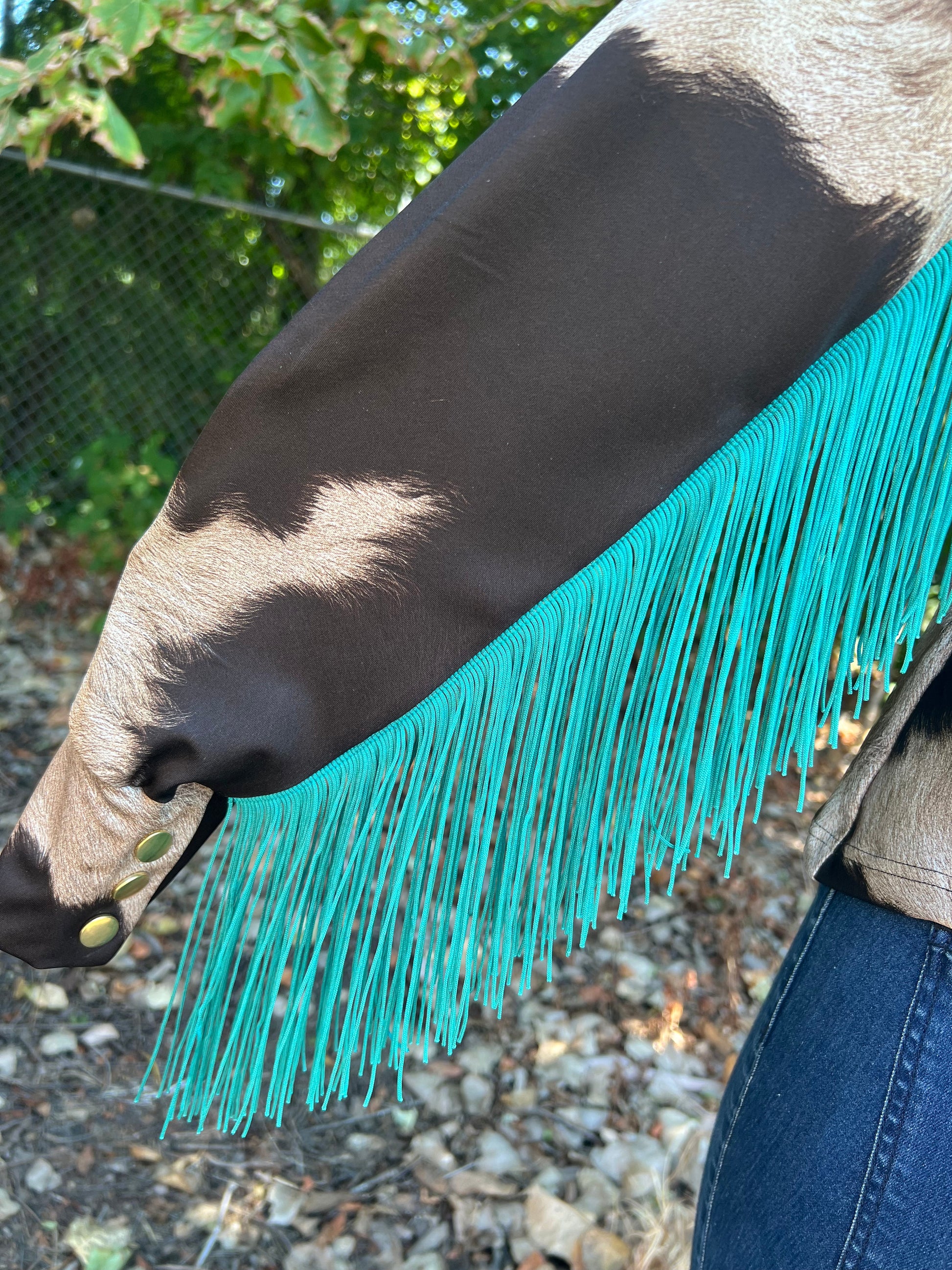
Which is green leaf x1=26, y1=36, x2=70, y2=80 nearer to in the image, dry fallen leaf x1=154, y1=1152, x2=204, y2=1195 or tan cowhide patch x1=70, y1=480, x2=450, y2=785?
tan cowhide patch x1=70, y1=480, x2=450, y2=785

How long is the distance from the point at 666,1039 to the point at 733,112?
6.81ft

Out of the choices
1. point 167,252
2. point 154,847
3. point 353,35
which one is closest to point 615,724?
A: point 154,847

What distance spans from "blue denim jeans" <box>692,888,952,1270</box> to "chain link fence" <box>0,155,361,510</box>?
3.67 metres

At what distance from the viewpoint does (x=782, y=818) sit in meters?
3.03

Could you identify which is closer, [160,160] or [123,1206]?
[123,1206]

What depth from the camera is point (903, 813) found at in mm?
731

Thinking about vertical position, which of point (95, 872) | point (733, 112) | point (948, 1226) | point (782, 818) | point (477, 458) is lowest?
point (782, 818)

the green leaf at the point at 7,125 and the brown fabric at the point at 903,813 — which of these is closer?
the brown fabric at the point at 903,813

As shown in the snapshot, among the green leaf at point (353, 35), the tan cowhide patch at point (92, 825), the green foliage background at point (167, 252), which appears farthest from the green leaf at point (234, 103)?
the tan cowhide patch at point (92, 825)

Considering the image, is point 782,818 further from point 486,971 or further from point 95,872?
point 95,872

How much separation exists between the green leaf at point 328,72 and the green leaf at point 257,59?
0.20 ft

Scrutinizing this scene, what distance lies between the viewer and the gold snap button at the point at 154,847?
2.20 feet

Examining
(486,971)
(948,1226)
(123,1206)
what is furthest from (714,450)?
(123,1206)

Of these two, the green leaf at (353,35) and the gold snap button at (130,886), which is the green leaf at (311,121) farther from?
the gold snap button at (130,886)
